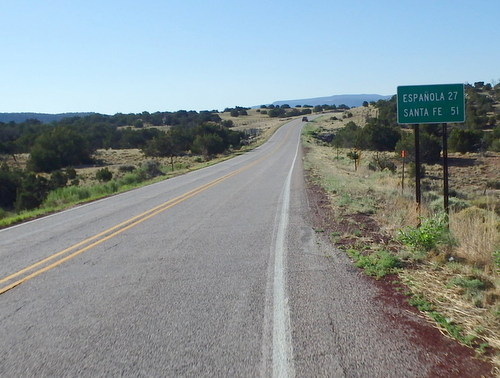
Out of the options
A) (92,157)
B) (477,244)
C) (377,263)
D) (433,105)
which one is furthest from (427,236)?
(92,157)

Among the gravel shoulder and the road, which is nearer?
the gravel shoulder

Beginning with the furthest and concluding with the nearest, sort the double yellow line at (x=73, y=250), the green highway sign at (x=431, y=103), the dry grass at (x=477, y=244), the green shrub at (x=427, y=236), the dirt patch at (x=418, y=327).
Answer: the green highway sign at (x=431, y=103), the green shrub at (x=427, y=236), the double yellow line at (x=73, y=250), the dry grass at (x=477, y=244), the dirt patch at (x=418, y=327)

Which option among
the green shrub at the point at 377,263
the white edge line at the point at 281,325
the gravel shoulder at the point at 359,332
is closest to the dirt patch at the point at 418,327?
the gravel shoulder at the point at 359,332

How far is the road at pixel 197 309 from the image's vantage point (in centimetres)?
397

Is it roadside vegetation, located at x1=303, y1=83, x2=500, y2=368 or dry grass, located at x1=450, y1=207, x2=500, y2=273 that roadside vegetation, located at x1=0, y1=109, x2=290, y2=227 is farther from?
dry grass, located at x1=450, y1=207, x2=500, y2=273

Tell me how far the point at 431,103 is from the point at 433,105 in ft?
0.18

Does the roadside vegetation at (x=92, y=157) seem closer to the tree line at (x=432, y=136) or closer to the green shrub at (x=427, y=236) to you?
the tree line at (x=432, y=136)

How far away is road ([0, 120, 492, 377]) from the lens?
13.0ft

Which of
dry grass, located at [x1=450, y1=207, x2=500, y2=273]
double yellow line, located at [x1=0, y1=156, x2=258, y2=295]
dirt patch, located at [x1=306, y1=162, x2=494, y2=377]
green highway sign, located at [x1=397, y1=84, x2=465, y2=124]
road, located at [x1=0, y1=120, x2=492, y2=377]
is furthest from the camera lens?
green highway sign, located at [x1=397, y1=84, x2=465, y2=124]

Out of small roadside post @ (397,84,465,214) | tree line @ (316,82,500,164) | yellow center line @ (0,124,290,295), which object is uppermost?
small roadside post @ (397,84,465,214)

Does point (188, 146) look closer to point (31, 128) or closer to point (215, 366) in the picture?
point (31, 128)

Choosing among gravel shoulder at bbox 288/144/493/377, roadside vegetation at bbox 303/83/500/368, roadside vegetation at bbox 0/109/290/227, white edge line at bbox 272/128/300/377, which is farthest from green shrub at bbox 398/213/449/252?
roadside vegetation at bbox 0/109/290/227

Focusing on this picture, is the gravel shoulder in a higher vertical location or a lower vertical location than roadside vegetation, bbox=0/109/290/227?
higher

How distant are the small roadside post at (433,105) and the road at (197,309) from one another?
2994 mm
